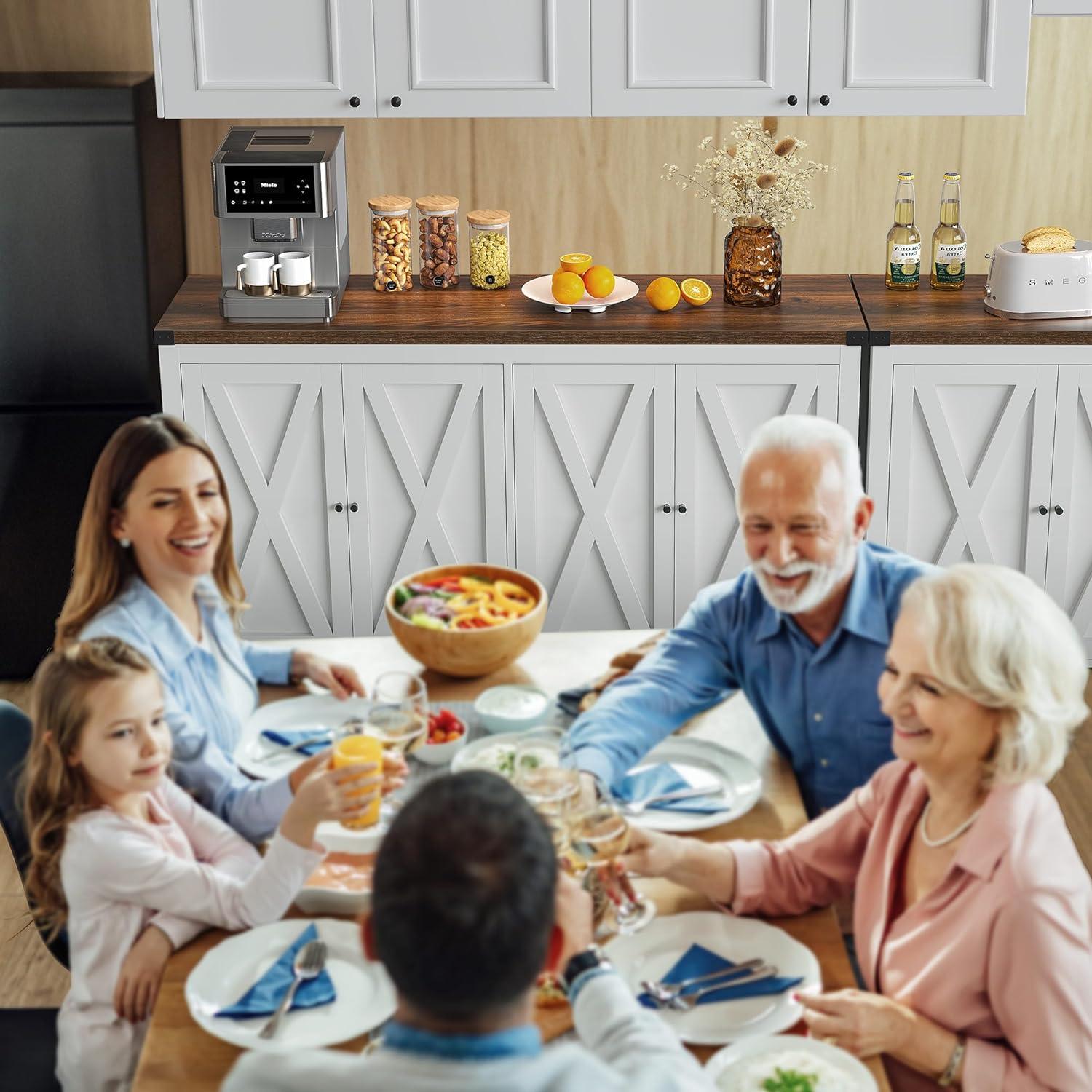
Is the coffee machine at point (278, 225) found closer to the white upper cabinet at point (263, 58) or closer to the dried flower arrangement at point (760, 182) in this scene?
the white upper cabinet at point (263, 58)

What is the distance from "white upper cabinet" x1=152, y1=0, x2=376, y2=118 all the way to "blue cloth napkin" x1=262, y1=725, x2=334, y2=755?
2044 mm

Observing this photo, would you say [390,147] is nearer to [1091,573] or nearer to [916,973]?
[1091,573]

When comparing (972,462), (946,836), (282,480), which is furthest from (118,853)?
(972,462)

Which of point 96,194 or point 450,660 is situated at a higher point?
point 96,194

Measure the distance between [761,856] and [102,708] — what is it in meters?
0.82

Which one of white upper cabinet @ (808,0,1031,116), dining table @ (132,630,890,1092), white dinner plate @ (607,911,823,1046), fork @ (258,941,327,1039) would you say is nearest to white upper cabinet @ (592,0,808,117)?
white upper cabinet @ (808,0,1031,116)

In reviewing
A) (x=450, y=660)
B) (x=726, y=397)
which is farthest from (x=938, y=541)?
(x=450, y=660)

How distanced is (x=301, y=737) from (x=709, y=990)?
0.79 metres

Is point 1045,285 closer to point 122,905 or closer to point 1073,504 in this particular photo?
point 1073,504

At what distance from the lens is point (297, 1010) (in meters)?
1.76

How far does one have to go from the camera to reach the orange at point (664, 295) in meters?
4.00

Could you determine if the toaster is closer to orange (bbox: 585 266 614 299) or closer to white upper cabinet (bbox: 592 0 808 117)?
white upper cabinet (bbox: 592 0 808 117)

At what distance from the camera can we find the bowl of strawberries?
225 centimetres

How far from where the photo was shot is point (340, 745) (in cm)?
205
